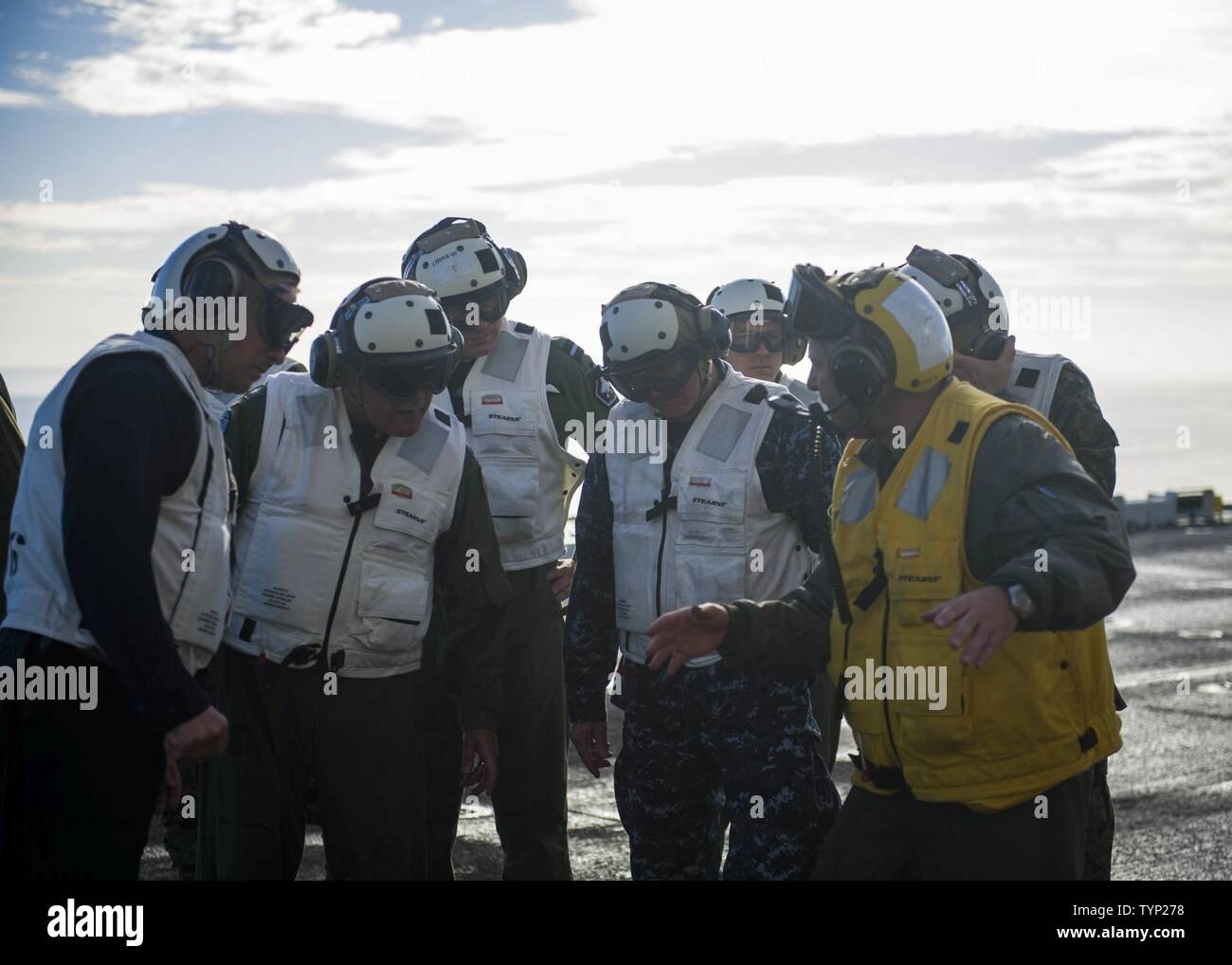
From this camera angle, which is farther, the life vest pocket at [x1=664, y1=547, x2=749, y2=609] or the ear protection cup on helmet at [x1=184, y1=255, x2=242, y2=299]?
the life vest pocket at [x1=664, y1=547, x2=749, y2=609]

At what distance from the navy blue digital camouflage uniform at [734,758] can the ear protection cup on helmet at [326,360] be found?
51.7 inches

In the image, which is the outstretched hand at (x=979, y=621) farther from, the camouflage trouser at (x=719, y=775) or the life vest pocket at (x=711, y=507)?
the life vest pocket at (x=711, y=507)

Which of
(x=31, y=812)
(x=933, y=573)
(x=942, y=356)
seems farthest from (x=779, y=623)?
(x=31, y=812)

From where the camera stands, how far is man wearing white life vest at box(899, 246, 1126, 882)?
5.74 m

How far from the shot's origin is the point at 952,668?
412cm

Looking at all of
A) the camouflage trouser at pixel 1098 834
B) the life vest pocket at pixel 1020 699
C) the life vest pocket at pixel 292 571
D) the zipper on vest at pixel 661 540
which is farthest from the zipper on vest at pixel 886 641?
the life vest pocket at pixel 292 571

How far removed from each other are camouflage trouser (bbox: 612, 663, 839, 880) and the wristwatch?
179cm

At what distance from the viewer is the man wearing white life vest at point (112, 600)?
13.1 feet

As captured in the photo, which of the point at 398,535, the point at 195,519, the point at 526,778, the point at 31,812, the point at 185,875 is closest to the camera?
the point at 31,812

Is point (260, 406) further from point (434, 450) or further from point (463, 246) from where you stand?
point (463, 246)

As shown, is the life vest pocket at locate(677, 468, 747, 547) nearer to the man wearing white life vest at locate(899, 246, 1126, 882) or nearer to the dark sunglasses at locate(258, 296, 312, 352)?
the man wearing white life vest at locate(899, 246, 1126, 882)

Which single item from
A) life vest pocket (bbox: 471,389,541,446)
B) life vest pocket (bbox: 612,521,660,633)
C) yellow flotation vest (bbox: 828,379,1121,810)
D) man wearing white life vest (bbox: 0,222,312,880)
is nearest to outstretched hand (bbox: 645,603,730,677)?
yellow flotation vest (bbox: 828,379,1121,810)

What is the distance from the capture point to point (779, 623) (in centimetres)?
462

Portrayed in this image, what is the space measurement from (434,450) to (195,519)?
110 cm
